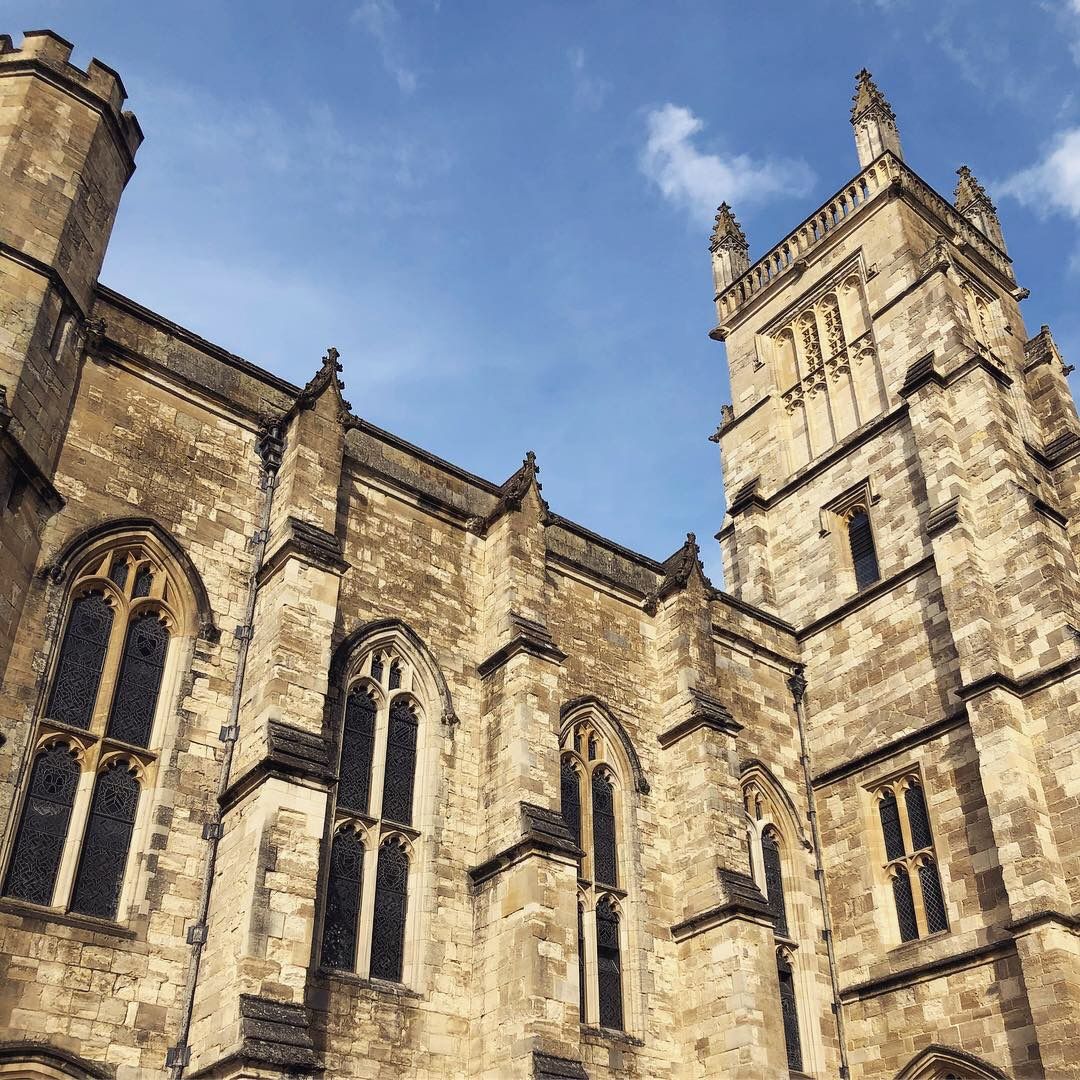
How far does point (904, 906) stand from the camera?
17391 mm

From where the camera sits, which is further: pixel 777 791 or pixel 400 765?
pixel 777 791

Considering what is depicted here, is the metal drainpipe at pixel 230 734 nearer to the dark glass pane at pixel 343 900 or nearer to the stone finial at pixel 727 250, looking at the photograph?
the dark glass pane at pixel 343 900

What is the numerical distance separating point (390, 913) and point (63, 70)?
37.8 ft

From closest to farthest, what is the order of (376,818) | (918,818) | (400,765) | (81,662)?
1. (81,662)
2. (376,818)
3. (400,765)
4. (918,818)

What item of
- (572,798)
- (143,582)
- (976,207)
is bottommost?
(572,798)

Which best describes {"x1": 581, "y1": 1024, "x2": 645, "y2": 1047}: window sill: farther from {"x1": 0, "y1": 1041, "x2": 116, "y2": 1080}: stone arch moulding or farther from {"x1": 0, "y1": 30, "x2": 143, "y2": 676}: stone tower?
{"x1": 0, "y1": 30, "x2": 143, "y2": 676}: stone tower

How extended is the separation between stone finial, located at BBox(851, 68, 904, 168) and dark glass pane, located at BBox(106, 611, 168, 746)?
19.4m

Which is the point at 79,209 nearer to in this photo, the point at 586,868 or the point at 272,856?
the point at 272,856

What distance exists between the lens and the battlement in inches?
563

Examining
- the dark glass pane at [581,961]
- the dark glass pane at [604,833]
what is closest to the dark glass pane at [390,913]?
the dark glass pane at [581,961]

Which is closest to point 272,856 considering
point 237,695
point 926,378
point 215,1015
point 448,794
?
point 215,1015

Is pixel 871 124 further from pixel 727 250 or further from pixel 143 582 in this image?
pixel 143 582

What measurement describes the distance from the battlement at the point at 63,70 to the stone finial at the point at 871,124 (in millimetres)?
16527

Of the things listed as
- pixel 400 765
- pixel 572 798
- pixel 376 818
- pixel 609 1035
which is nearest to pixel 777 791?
pixel 572 798
